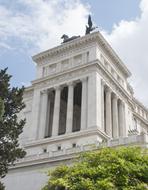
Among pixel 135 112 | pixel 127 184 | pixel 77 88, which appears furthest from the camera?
pixel 135 112

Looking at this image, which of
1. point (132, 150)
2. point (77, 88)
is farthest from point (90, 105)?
point (132, 150)

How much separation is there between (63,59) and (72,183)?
45.5m

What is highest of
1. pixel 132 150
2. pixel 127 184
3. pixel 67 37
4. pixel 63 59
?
pixel 67 37

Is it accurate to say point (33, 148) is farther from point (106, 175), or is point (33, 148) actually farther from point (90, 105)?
point (106, 175)

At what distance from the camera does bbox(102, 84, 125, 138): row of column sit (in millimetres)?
65500

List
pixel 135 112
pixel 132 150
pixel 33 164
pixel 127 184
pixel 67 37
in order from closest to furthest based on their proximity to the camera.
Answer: pixel 127 184 < pixel 132 150 < pixel 33 164 < pixel 67 37 < pixel 135 112

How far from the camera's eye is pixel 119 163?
2848 cm

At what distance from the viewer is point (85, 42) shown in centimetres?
6956

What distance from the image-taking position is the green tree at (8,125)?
39094 mm

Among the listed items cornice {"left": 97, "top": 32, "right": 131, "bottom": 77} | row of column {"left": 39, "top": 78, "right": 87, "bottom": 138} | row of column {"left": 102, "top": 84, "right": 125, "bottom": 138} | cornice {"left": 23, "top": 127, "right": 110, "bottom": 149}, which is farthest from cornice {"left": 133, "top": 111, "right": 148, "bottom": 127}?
cornice {"left": 23, "top": 127, "right": 110, "bottom": 149}

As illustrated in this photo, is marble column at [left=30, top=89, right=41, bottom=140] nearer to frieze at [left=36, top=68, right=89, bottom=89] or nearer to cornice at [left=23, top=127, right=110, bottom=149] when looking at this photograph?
cornice at [left=23, top=127, right=110, bottom=149]

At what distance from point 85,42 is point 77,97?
36.9 ft

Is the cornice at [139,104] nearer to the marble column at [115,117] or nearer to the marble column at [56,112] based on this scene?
the marble column at [115,117]

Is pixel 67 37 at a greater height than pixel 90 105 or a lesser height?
greater
